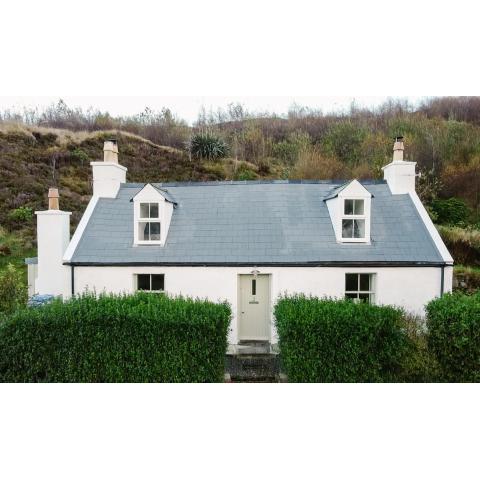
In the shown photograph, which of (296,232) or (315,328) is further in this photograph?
(296,232)

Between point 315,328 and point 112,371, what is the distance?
4.04 metres

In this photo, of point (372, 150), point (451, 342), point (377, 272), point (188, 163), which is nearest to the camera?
point (451, 342)

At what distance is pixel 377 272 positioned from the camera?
367 inches

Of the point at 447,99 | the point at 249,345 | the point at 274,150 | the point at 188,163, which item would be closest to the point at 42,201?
the point at 188,163

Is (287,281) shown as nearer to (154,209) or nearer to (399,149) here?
(154,209)

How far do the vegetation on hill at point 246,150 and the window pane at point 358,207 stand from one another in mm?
5176

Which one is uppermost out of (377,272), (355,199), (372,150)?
(372,150)

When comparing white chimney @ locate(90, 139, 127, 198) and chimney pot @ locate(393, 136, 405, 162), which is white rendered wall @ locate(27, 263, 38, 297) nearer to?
white chimney @ locate(90, 139, 127, 198)

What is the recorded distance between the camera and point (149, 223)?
402 inches

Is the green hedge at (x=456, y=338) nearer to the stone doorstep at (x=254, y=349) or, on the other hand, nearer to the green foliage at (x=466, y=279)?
the stone doorstep at (x=254, y=349)

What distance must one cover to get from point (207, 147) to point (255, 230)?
53.8ft

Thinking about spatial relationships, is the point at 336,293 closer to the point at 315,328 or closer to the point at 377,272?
the point at 377,272

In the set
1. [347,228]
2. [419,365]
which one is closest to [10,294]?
[347,228]

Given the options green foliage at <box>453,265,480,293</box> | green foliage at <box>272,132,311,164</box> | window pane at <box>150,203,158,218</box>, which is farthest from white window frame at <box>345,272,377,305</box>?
green foliage at <box>272,132,311,164</box>
